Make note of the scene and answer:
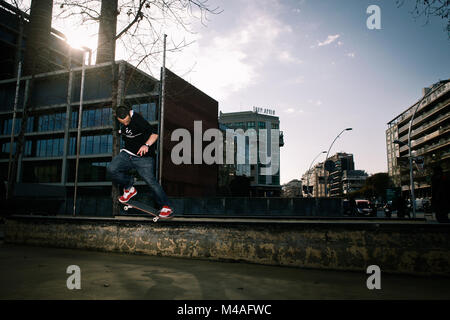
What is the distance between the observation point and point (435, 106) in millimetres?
64625

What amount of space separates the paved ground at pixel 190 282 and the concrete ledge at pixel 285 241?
176 millimetres

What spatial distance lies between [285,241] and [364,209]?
2407cm

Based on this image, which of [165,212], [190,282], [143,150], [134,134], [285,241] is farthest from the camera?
[165,212]

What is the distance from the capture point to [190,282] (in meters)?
3.30

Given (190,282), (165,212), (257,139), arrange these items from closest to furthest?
(190,282), (165,212), (257,139)

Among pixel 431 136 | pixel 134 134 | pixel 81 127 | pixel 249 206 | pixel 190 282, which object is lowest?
pixel 190 282

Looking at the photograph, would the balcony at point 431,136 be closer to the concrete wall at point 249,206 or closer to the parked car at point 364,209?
the parked car at point 364,209

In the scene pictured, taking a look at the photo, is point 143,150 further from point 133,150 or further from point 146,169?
point 146,169

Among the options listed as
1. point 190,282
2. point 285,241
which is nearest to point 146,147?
point 190,282

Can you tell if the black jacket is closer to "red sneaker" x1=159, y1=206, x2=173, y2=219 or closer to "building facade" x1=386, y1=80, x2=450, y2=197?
"red sneaker" x1=159, y1=206, x2=173, y2=219

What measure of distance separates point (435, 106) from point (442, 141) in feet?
31.1

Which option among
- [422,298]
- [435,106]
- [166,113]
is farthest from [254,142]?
[422,298]

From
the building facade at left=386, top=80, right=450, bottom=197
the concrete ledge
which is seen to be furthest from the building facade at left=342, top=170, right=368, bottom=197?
the concrete ledge
